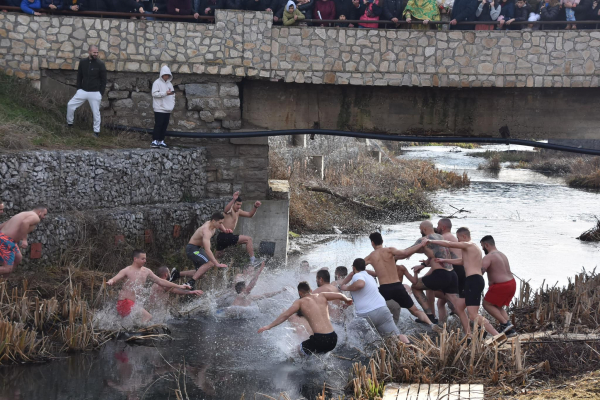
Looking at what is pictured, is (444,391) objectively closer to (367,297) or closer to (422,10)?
(367,297)

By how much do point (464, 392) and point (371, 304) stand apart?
98.3 inches

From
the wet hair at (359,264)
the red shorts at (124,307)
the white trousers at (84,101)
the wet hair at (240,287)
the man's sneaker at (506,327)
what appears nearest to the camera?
the man's sneaker at (506,327)

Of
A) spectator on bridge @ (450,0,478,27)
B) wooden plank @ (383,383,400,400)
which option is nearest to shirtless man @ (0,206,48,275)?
wooden plank @ (383,383,400,400)

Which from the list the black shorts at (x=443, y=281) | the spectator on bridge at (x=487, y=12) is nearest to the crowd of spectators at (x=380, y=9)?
the spectator on bridge at (x=487, y=12)

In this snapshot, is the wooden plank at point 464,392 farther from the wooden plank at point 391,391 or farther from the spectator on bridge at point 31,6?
the spectator on bridge at point 31,6

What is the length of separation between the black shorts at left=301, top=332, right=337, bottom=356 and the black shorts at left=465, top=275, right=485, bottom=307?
2.16m

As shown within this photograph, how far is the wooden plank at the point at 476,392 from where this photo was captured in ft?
26.0

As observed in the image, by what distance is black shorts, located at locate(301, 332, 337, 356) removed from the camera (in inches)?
384

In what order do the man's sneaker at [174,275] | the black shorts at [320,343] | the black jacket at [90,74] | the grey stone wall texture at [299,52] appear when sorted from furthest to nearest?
the grey stone wall texture at [299,52] → the black jacket at [90,74] → the man's sneaker at [174,275] → the black shorts at [320,343]

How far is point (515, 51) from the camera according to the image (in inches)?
570

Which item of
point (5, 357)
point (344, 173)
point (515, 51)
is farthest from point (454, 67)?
point (344, 173)

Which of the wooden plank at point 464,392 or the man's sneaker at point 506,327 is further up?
the wooden plank at point 464,392

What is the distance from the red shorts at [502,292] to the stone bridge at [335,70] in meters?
5.09

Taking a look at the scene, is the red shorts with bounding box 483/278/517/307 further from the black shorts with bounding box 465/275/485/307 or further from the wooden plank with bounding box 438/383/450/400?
the wooden plank with bounding box 438/383/450/400
